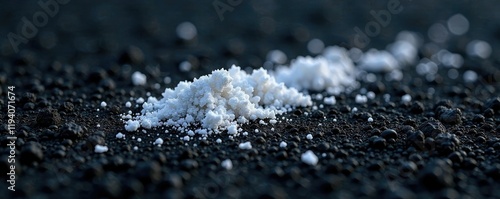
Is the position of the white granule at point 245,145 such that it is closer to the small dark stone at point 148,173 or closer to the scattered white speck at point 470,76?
the small dark stone at point 148,173

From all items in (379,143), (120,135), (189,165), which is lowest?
(120,135)

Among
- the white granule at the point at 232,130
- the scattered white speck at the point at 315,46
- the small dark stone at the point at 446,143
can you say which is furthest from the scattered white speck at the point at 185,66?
the small dark stone at the point at 446,143

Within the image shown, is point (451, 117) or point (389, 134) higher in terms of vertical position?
point (451, 117)

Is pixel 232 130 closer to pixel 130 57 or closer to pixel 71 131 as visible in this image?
pixel 71 131

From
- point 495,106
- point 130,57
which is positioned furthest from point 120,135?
→ point 495,106

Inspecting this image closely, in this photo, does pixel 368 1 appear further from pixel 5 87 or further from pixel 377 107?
pixel 5 87

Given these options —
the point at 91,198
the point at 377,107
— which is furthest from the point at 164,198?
the point at 377,107
